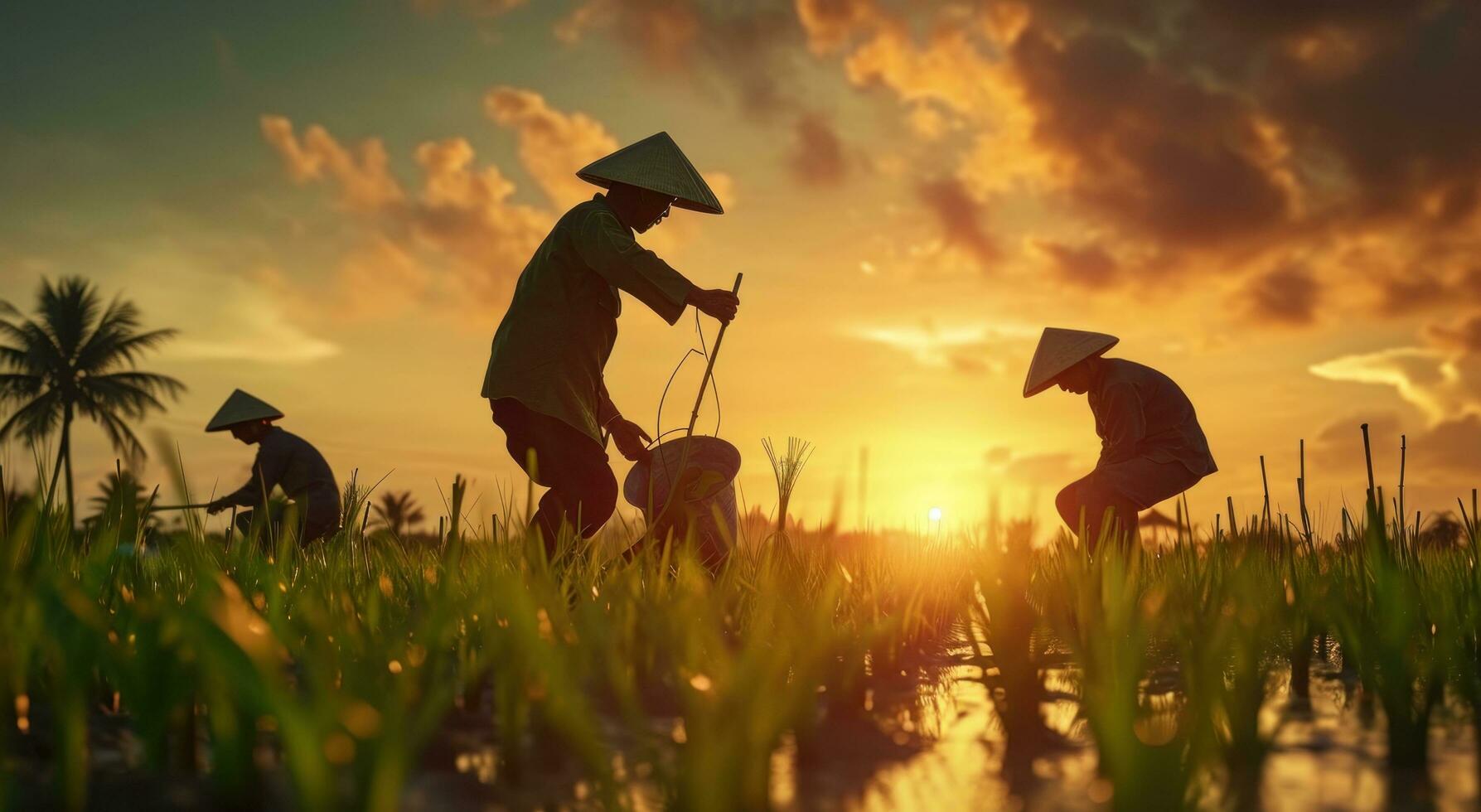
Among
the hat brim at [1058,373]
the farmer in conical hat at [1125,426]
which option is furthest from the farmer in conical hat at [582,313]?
the farmer in conical hat at [1125,426]

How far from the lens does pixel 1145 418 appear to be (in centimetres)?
568

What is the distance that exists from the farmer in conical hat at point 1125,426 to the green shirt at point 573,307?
282 centimetres

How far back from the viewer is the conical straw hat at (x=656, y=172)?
11.8 ft

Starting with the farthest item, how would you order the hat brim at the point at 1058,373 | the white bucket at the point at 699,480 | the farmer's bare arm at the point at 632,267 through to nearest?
the hat brim at the point at 1058,373, the white bucket at the point at 699,480, the farmer's bare arm at the point at 632,267

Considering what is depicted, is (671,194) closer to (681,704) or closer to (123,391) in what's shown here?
(681,704)

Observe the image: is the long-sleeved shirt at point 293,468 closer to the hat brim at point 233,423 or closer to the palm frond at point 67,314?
the hat brim at point 233,423

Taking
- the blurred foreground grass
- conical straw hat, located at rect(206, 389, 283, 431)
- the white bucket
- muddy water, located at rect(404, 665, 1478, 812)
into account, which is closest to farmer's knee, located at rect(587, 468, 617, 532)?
the white bucket

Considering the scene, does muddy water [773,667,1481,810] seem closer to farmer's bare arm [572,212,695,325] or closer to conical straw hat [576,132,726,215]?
farmer's bare arm [572,212,695,325]

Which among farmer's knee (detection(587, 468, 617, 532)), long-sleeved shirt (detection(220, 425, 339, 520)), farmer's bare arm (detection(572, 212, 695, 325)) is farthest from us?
long-sleeved shirt (detection(220, 425, 339, 520))

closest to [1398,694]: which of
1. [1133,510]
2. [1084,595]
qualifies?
[1084,595]

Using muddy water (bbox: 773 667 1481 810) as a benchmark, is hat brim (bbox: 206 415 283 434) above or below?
above

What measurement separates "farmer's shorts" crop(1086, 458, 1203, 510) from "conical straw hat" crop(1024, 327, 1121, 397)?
0.59 m

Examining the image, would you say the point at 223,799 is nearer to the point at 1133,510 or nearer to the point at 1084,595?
the point at 1084,595

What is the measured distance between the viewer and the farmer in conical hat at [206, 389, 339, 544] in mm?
7434
